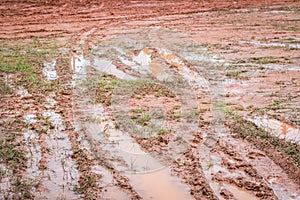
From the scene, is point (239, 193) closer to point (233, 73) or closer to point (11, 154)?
point (11, 154)

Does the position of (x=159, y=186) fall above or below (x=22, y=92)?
below

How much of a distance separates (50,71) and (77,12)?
6.21 metres

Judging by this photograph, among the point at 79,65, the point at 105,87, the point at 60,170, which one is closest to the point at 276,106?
the point at 105,87

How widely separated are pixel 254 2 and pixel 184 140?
38.0 feet

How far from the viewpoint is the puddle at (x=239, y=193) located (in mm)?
4741

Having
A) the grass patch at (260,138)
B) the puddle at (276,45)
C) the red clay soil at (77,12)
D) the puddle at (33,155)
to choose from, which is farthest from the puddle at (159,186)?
the red clay soil at (77,12)

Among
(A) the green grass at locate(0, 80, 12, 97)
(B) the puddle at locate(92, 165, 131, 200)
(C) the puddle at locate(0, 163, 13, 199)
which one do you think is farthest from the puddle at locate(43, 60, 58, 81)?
(B) the puddle at locate(92, 165, 131, 200)

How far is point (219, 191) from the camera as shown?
15.8 feet

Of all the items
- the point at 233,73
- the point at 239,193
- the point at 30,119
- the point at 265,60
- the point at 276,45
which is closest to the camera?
the point at 239,193

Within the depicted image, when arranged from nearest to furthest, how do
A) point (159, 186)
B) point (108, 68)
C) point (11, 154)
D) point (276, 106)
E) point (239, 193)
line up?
point (239, 193) → point (159, 186) → point (11, 154) → point (276, 106) → point (108, 68)

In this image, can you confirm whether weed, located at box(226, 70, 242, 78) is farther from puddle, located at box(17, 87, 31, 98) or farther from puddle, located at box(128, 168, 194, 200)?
puddle, located at box(17, 87, 31, 98)

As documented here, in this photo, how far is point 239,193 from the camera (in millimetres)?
4816

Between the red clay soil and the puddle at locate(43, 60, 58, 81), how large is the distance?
9.07 ft

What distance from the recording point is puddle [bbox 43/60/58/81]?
8.38 m
